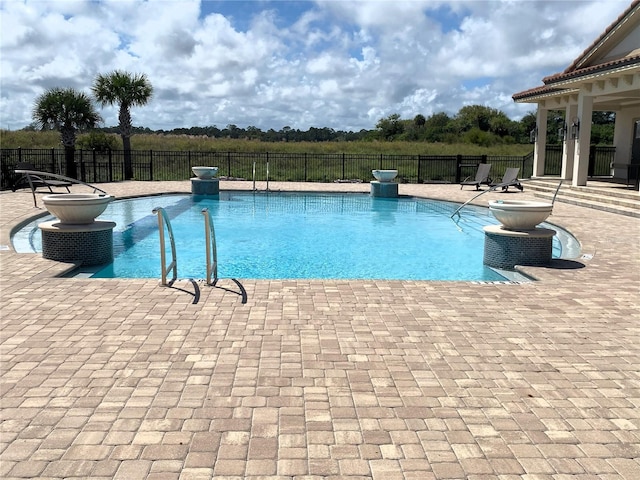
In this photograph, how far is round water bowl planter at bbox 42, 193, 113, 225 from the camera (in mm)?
7668

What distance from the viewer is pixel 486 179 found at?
2291cm

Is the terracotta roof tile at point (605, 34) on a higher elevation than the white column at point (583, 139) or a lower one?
higher

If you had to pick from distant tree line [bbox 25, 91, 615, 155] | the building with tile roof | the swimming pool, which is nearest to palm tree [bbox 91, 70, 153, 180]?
distant tree line [bbox 25, 91, 615, 155]

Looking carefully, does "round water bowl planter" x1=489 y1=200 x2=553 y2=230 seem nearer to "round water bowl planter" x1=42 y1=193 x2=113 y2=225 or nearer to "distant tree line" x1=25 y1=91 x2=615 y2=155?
"round water bowl planter" x1=42 y1=193 x2=113 y2=225

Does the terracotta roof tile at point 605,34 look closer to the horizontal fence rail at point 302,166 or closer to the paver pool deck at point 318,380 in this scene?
the horizontal fence rail at point 302,166

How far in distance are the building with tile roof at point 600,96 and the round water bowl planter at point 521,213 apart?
28.8ft

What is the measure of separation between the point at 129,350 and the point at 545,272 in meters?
5.39

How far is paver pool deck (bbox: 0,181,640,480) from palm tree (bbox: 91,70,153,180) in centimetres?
2117

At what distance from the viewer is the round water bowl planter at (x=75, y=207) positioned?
7.67 meters

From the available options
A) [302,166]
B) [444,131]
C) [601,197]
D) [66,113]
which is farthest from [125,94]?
[444,131]

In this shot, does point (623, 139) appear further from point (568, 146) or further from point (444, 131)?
point (444, 131)

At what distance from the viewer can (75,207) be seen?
7719 millimetres

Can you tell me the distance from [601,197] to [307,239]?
961 cm

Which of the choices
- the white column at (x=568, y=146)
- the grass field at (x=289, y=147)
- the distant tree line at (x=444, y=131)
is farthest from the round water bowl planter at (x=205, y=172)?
the distant tree line at (x=444, y=131)
